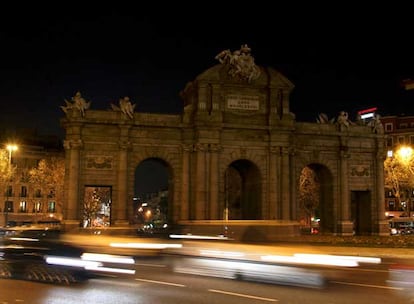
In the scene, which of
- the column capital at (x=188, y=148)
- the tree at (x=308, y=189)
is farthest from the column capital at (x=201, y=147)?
the tree at (x=308, y=189)

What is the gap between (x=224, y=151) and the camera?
154 ft

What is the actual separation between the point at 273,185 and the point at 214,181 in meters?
5.25

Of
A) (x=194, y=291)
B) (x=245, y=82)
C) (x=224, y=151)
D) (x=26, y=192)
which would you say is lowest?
(x=194, y=291)

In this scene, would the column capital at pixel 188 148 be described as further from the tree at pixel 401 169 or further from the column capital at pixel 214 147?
the tree at pixel 401 169

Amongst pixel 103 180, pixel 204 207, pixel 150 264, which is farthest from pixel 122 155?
pixel 150 264

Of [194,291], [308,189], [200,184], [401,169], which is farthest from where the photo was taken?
[308,189]

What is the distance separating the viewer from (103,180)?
45.3m

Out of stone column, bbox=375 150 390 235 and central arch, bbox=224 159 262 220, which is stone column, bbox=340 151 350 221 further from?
central arch, bbox=224 159 262 220

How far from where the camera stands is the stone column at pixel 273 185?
47.1m

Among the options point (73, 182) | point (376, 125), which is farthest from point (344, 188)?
point (73, 182)

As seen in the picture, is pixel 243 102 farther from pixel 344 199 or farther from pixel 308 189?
pixel 308 189

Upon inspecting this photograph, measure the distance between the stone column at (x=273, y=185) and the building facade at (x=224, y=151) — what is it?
0.08 meters

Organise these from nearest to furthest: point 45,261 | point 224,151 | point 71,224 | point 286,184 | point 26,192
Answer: point 45,261, point 71,224, point 224,151, point 286,184, point 26,192

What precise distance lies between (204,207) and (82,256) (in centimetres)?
2810
